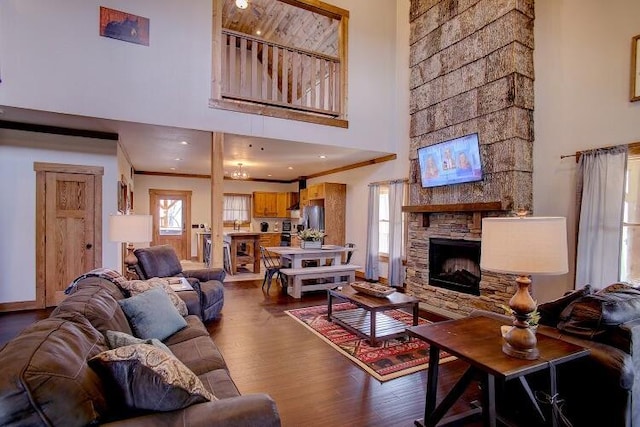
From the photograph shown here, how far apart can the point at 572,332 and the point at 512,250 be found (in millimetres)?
946

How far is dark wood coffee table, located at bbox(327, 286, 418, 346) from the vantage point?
3551 mm

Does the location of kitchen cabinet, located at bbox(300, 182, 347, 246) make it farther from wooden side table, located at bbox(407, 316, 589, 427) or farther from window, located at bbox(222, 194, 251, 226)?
wooden side table, located at bbox(407, 316, 589, 427)

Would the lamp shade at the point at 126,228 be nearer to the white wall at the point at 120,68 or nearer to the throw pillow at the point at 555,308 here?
the white wall at the point at 120,68

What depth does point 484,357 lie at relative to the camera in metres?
1.77

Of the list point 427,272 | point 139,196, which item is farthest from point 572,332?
point 139,196

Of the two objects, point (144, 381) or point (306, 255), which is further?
point (306, 255)

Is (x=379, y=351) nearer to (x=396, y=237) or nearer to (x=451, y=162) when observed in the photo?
(x=451, y=162)

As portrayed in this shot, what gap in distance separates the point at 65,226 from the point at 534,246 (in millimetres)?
5746

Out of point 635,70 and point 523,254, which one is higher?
point 635,70

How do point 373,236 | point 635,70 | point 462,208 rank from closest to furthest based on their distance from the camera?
point 635,70, point 462,208, point 373,236

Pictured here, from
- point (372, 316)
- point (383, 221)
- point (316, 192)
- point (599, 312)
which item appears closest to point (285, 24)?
point (316, 192)

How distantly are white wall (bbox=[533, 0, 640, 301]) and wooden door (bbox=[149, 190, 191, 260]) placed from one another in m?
9.00

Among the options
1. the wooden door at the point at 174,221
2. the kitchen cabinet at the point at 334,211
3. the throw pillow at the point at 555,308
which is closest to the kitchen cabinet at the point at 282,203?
the wooden door at the point at 174,221

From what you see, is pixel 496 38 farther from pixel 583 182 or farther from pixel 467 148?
pixel 583 182
